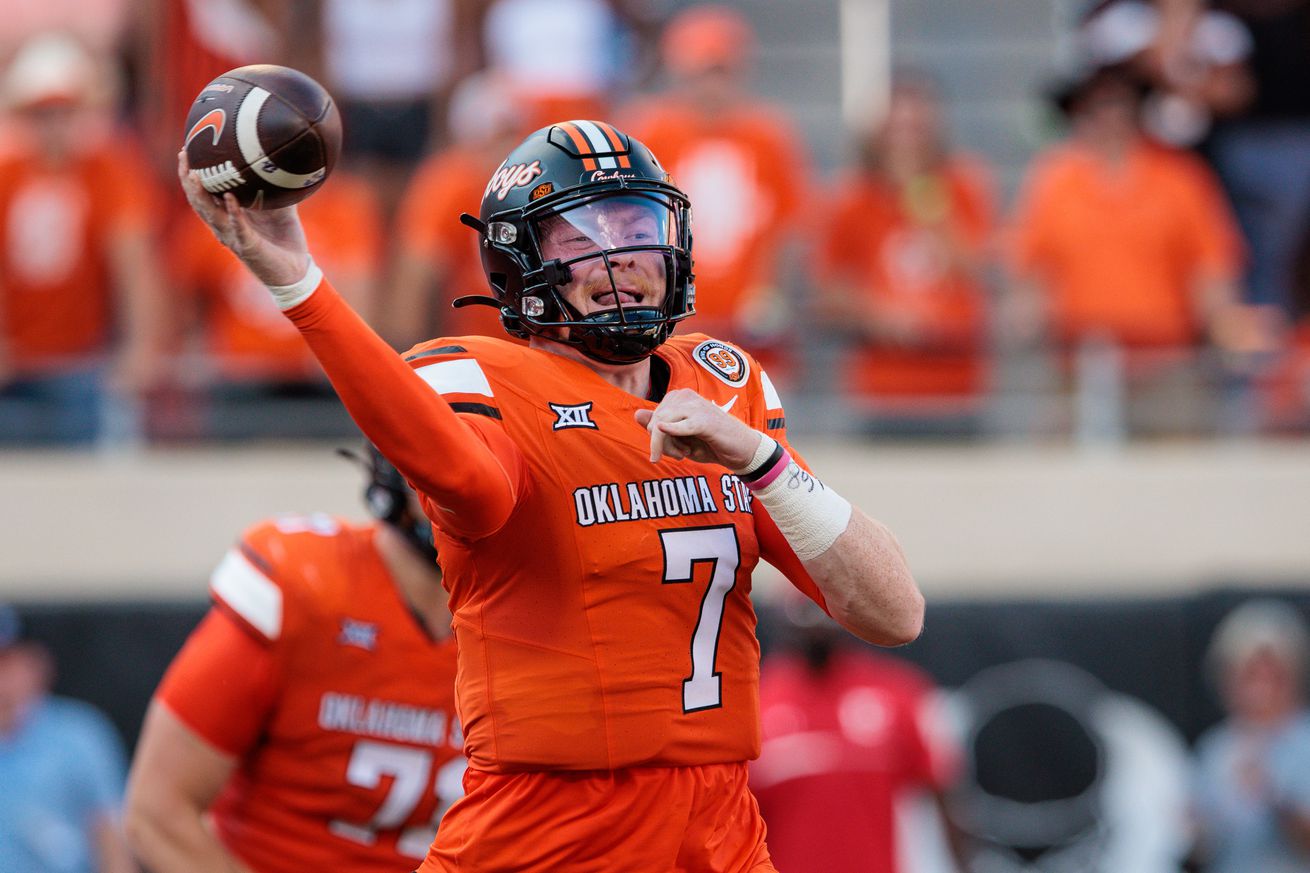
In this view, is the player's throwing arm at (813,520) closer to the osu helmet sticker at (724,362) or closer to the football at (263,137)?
the osu helmet sticker at (724,362)

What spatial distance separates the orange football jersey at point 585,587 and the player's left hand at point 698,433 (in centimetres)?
16

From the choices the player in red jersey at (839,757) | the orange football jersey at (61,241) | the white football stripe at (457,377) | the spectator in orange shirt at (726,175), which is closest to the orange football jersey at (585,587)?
the white football stripe at (457,377)

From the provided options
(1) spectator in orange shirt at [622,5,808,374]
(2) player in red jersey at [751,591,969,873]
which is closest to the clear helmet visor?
(2) player in red jersey at [751,591,969,873]

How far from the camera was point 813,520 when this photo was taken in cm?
299

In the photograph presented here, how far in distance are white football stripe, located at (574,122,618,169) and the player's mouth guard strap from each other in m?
0.56

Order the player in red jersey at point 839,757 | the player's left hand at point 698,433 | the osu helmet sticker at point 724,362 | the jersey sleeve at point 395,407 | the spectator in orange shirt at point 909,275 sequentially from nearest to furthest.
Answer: the jersey sleeve at point 395,407, the player's left hand at point 698,433, the osu helmet sticker at point 724,362, the player in red jersey at point 839,757, the spectator in orange shirt at point 909,275

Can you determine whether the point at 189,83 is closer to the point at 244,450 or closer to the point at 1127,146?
the point at 244,450

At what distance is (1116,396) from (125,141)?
15.8 feet

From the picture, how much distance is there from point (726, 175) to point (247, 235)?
18.0ft

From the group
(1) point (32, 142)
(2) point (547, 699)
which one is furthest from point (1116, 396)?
(2) point (547, 699)

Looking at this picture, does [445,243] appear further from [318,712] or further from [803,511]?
[803,511]

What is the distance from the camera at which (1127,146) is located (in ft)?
27.2

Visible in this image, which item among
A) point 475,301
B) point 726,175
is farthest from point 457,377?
point 726,175

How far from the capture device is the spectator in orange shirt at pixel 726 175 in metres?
7.97
